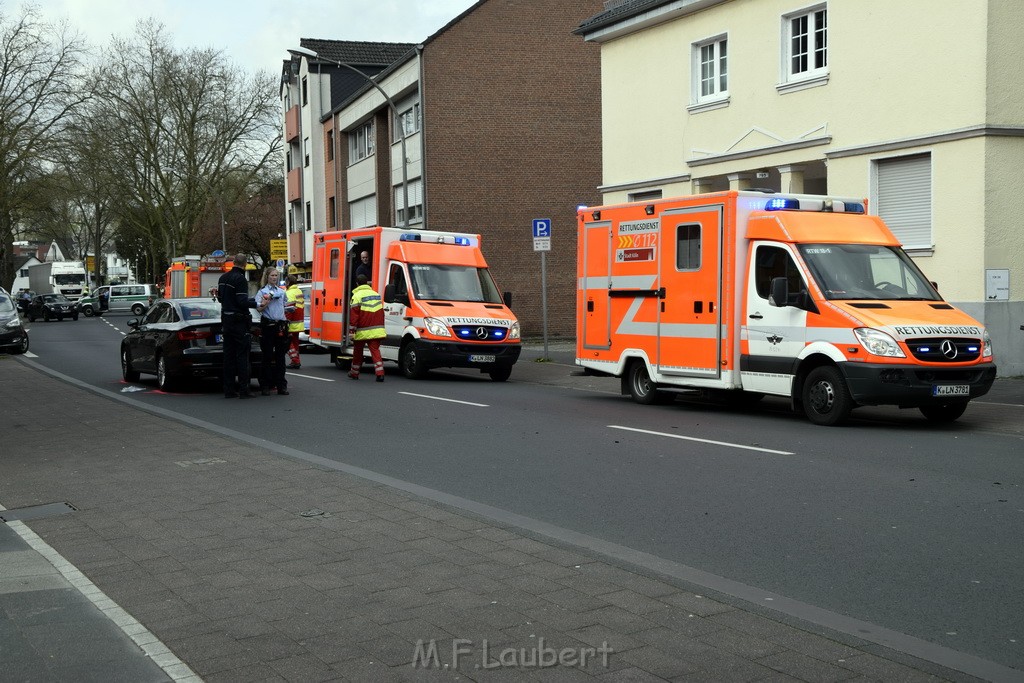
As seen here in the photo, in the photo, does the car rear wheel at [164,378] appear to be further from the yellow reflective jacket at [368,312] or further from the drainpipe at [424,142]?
the drainpipe at [424,142]

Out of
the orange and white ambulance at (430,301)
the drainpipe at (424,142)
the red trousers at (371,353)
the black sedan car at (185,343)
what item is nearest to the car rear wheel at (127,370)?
the black sedan car at (185,343)

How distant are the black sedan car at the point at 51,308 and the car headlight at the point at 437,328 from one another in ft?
156

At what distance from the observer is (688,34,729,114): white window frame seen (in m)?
23.4

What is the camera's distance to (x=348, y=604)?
5.52 meters

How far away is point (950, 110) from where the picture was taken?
18359 millimetres

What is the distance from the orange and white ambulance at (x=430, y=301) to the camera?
65.3 ft

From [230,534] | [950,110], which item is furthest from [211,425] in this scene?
[950,110]

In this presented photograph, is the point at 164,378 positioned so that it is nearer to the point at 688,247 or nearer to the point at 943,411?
the point at 688,247

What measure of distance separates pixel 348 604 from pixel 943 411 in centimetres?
940

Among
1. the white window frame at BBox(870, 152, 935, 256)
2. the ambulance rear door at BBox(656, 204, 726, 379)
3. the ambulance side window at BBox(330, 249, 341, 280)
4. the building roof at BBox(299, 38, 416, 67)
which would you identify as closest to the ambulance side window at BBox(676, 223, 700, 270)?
the ambulance rear door at BBox(656, 204, 726, 379)

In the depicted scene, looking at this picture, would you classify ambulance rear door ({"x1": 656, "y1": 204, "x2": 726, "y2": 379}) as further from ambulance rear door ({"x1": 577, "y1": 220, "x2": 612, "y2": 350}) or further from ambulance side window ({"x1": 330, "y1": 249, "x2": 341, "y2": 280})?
ambulance side window ({"x1": 330, "y1": 249, "x2": 341, "y2": 280})

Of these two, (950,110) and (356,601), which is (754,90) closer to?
(950,110)

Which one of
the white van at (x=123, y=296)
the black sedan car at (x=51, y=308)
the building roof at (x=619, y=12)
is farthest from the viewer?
the white van at (x=123, y=296)

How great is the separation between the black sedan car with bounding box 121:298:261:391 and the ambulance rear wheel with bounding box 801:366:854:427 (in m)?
8.58
